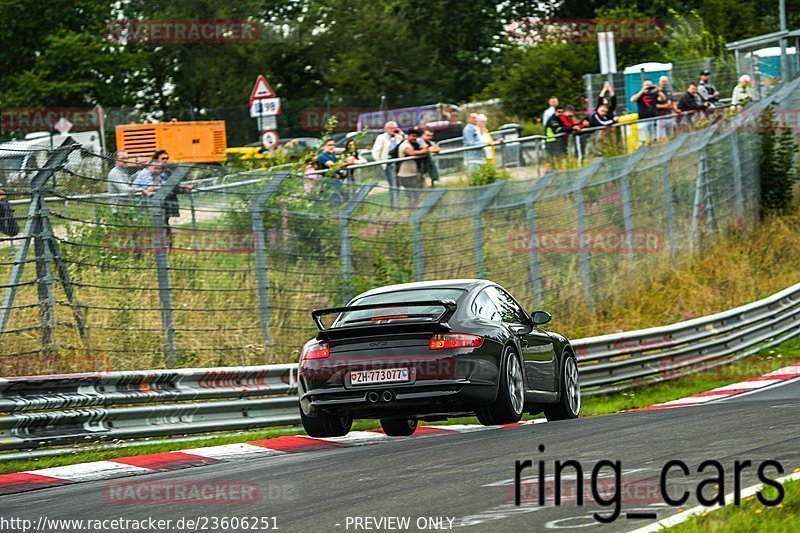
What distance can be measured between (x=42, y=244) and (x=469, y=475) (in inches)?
240

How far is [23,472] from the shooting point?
11453 mm

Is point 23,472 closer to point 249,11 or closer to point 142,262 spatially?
point 142,262

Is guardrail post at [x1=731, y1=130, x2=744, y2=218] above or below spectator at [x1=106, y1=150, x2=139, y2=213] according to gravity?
below

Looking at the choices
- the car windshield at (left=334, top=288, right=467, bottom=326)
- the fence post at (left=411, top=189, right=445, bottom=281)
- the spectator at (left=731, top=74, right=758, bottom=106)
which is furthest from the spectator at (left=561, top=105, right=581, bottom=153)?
the car windshield at (left=334, top=288, right=467, bottom=326)

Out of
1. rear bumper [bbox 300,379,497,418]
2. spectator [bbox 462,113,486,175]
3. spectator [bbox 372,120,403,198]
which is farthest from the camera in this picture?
spectator [bbox 462,113,486,175]

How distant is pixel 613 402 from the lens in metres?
18.5

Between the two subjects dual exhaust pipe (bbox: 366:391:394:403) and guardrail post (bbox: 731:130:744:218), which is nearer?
dual exhaust pipe (bbox: 366:391:394:403)

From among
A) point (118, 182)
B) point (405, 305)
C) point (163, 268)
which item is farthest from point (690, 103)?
point (405, 305)

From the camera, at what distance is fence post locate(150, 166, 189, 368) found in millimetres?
14969

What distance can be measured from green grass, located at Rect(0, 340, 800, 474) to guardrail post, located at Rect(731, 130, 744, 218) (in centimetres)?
583

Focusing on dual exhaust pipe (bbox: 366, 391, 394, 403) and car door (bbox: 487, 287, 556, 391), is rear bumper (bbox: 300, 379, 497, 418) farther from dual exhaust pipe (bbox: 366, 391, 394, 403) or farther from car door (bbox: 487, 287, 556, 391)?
car door (bbox: 487, 287, 556, 391)

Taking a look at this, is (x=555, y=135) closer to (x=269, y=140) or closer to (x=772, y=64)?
(x=269, y=140)

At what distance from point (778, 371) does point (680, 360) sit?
140cm

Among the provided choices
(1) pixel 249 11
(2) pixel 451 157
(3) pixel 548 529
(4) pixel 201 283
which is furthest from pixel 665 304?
(1) pixel 249 11
